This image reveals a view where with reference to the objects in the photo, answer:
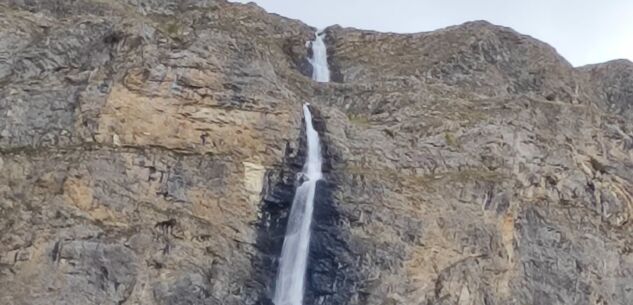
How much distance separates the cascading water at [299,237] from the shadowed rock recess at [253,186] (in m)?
0.45

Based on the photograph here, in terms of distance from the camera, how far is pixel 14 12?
6266 cm

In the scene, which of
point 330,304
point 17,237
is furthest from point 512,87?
point 17,237

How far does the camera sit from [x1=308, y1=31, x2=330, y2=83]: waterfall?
7931cm

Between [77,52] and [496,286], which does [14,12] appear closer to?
[77,52]

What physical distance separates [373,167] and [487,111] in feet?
33.5

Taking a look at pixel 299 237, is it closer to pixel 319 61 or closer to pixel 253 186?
pixel 253 186

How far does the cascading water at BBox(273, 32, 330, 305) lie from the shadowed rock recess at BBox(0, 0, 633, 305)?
450mm

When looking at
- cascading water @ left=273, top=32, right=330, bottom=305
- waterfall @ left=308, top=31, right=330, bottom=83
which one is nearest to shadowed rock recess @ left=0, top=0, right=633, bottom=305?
cascading water @ left=273, top=32, right=330, bottom=305

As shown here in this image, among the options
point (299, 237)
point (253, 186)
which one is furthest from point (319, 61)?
point (299, 237)

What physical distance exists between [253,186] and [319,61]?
30.8 m

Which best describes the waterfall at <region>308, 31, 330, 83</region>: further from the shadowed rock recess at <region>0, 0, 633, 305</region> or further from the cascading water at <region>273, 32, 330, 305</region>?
the cascading water at <region>273, 32, 330, 305</region>

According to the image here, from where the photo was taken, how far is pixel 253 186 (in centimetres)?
5288

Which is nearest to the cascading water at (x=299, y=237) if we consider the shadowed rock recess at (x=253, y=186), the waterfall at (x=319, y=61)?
the shadowed rock recess at (x=253, y=186)

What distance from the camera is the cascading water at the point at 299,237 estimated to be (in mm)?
51656
